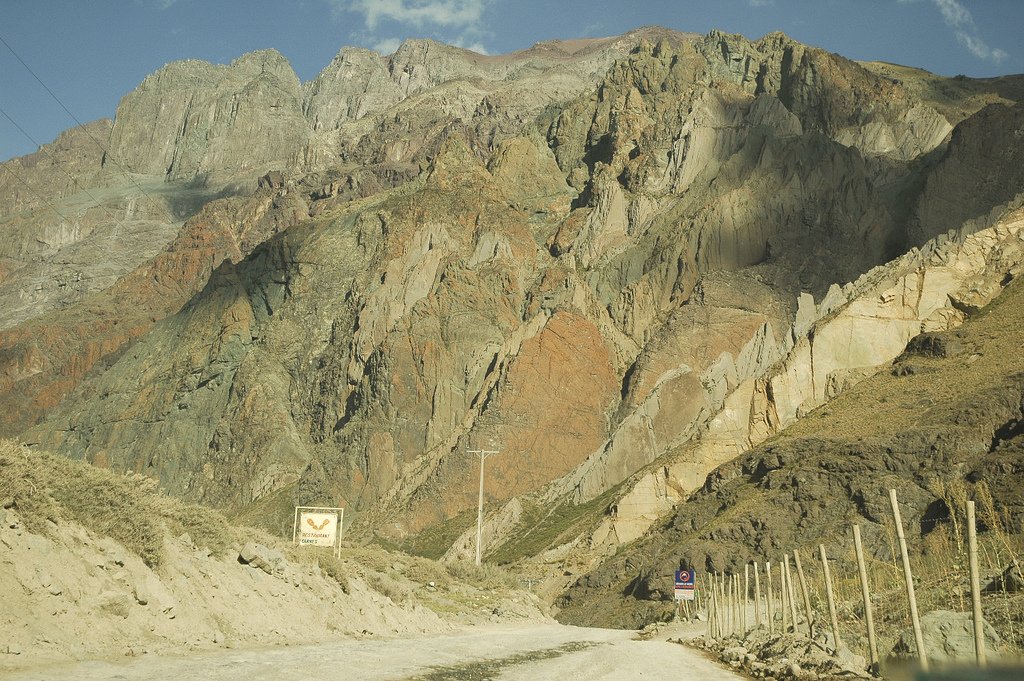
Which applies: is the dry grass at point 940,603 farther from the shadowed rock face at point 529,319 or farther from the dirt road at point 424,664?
the shadowed rock face at point 529,319

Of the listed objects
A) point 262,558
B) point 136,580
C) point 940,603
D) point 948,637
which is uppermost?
point 262,558

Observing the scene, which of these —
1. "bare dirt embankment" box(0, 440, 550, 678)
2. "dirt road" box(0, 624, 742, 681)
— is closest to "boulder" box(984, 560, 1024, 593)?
"dirt road" box(0, 624, 742, 681)

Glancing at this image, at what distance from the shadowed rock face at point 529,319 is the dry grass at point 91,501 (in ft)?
176

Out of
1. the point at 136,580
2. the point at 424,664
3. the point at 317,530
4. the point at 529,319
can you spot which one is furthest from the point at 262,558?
the point at 529,319

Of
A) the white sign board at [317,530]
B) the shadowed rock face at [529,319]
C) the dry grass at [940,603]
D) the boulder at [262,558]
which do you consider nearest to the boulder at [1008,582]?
the dry grass at [940,603]

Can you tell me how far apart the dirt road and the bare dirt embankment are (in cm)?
69

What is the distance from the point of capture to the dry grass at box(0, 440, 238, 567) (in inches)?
640

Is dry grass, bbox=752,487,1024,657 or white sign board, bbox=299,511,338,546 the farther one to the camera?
white sign board, bbox=299,511,338,546

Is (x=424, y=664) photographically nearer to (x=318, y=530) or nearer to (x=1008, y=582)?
(x=1008, y=582)

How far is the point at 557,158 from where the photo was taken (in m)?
171

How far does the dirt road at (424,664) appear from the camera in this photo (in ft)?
43.8

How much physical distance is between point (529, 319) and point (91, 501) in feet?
310

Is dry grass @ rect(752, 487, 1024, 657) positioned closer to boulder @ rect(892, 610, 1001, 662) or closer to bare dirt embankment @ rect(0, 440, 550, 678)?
boulder @ rect(892, 610, 1001, 662)

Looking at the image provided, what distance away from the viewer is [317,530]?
30000mm
